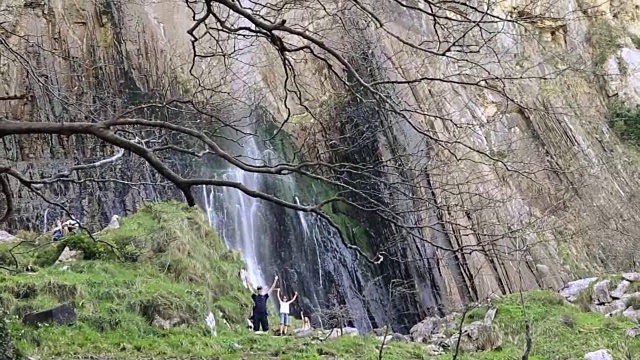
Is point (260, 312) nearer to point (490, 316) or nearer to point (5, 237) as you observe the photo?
point (490, 316)

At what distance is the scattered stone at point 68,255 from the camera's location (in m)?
13.5

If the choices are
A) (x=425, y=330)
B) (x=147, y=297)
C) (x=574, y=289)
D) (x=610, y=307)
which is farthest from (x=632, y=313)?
(x=147, y=297)

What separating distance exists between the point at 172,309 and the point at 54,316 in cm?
205

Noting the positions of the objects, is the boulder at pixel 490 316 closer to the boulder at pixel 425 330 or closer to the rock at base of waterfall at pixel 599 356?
the boulder at pixel 425 330

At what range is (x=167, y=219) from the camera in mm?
15828

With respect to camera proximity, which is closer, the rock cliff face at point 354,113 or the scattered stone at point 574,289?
the rock cliff face at point 354,113

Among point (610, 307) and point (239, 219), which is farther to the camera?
point (239, 219)

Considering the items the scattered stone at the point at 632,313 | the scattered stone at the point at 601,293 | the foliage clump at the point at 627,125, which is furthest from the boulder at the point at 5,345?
the foliage clump at the point at 627,125

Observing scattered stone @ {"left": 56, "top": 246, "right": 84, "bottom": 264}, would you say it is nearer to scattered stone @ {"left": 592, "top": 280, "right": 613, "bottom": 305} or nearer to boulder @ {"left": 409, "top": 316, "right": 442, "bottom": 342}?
boulder @ {"left": 409, "top": 316, "right": 442, "bottom": 342}

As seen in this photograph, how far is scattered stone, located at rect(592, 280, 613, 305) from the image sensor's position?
15719 millimetres

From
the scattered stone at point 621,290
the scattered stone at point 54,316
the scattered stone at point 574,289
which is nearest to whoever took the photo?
the scattered stone at point 54,316

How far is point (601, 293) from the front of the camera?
15891 mm

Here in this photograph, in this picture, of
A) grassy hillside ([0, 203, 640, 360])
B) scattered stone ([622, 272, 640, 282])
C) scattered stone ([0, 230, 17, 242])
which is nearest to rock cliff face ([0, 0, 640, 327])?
scattered stone ([622, 272, 640, 282])

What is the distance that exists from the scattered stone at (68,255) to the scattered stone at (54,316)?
360 cm
